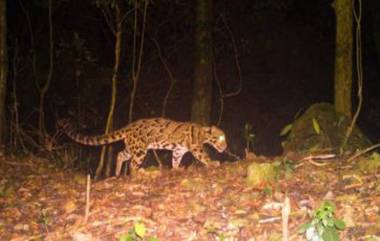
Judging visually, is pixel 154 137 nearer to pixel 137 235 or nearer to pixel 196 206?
pixel 196 206

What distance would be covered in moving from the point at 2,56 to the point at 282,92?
38.0 feet

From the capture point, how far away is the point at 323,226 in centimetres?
629

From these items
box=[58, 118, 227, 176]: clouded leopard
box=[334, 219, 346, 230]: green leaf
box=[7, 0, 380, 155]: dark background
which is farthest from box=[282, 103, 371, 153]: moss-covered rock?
box=[7, 0, 380, 155]: dark background

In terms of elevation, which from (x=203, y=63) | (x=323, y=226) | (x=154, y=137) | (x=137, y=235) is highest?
(x=203, y=63)

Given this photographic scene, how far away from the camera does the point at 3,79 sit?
45.1 feet

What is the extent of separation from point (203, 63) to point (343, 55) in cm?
415

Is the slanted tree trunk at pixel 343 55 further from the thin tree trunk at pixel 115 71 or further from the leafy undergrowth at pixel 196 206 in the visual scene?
the thin tree trunk at pixel 115 71

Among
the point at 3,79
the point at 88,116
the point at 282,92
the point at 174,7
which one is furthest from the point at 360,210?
the point at 282,92

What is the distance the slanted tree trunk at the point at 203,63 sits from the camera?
1510cm

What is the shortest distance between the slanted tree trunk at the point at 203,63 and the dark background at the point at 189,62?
1097 mm

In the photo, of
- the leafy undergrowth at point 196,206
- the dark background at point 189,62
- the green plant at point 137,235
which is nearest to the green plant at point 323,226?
the leafy undergrowth at point 196,206

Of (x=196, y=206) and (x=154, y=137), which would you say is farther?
(x=154, y=137)

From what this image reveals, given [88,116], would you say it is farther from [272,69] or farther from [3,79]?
[272,69]

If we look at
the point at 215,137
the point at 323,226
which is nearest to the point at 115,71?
the point at 215,137
